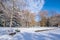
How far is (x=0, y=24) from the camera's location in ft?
31.3

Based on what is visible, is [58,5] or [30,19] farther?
[30,19]

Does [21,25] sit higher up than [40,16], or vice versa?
[40,16]

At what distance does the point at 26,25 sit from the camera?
996 centimetres

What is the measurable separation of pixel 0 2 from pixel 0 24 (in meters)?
7.80

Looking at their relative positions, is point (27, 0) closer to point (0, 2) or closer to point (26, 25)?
point (0, 2)

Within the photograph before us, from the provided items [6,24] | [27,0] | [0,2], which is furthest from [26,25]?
[0,2]

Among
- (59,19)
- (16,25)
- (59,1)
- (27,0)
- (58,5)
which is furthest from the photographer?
(16,25)

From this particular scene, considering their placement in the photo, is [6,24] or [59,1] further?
[6,24]

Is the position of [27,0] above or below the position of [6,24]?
above

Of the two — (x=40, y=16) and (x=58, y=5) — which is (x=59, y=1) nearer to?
(x=58, y=5)

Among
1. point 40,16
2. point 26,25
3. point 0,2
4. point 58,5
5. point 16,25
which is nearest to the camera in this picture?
point 0,2

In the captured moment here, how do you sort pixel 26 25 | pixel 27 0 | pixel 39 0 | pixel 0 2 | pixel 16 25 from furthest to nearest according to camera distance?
pixel 26 25
pixel 16 25
pixel 27 0
pixel 39 0
pixel 0 2

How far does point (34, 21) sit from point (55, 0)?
5641 millimetres

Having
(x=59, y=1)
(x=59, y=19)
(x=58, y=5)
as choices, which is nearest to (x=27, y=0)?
(x=58, y=5)
